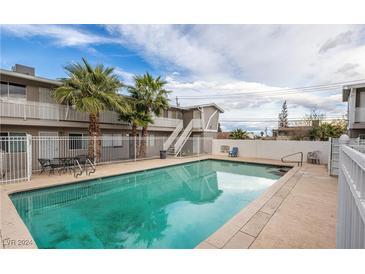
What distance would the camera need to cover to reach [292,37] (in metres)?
7.16

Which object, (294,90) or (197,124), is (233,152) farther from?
(294,90)

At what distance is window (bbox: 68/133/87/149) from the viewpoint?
43.7 ft

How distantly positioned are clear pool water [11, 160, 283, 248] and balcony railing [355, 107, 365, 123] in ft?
28.4

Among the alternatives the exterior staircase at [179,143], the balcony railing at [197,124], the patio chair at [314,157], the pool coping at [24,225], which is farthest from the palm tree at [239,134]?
the pool coping at [24,225]

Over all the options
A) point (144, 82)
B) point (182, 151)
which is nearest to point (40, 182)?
point (144, 82)

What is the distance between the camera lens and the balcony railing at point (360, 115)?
43.9 ft

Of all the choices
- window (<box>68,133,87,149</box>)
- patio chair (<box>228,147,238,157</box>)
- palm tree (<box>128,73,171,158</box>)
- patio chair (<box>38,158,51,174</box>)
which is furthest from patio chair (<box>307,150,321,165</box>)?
patio chair (<box>38,158,51,174</box>)

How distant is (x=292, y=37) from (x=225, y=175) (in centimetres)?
841

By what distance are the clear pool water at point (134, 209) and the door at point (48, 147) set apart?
16.1ft

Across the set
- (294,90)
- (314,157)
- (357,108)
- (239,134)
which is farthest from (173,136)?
(294,90)

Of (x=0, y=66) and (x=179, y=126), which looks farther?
(x=179, y=126)

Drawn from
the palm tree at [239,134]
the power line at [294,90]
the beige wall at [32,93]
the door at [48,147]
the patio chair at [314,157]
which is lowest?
the patio chair at [314,157]

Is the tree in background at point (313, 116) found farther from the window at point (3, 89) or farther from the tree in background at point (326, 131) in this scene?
the window at point (3, 89)

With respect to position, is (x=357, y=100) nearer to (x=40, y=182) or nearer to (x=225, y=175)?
(x=225, y=175)
